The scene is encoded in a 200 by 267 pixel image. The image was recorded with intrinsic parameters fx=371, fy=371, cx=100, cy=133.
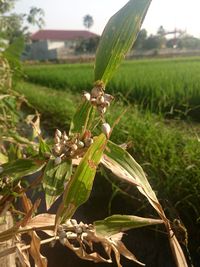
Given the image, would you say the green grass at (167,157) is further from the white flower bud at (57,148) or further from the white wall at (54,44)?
the white wall at (54,44)

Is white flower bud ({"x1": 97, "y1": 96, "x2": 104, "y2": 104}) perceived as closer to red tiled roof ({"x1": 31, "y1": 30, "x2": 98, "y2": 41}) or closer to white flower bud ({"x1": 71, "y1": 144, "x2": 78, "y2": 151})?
white flower bud ({"x1": 71, "y1": 144, "x2": 78, "y2": 151})

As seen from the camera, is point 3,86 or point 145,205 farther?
point 3,86

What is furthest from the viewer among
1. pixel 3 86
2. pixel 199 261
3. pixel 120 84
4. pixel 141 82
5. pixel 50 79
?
pixel 50 79

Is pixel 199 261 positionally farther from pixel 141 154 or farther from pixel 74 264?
pixel 141 154

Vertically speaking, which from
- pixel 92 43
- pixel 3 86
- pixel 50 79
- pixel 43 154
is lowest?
pixel 50 79

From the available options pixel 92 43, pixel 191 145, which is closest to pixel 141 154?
pixel 191 145

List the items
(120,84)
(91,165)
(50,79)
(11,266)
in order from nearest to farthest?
(91,165) → (11,266) → (120,84) → (50,79)

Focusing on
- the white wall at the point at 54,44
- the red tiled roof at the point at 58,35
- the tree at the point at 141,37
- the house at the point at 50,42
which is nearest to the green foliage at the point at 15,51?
the tree at the point at 141,37
